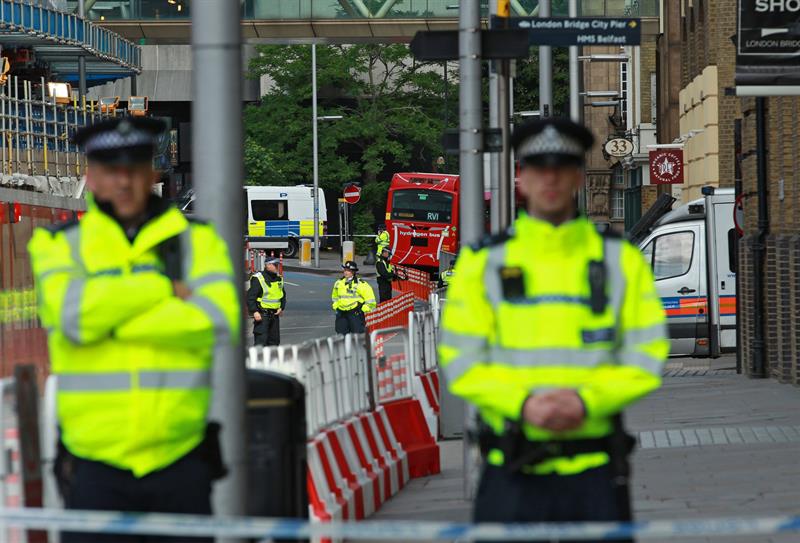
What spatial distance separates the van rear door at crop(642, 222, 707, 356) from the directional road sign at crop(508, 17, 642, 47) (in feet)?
45.7

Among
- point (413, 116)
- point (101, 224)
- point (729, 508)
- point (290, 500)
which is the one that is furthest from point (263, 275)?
point (413, 116)

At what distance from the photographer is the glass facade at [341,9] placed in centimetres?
3975

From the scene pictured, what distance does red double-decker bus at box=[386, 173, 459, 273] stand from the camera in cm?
5812

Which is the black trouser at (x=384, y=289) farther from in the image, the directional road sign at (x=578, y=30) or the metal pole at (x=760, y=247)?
the directional road sign at (x=578, y=30)

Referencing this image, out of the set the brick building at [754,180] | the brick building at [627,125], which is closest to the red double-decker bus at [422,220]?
the brick building at [627,125]

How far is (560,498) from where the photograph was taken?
16.1ft

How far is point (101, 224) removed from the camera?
516 cm

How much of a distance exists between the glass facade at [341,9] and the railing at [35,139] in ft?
11.3

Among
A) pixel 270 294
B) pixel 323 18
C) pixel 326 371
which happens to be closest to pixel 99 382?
pixel 326 371

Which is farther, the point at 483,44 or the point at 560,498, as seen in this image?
the point at 483,44

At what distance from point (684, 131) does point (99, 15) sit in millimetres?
15001

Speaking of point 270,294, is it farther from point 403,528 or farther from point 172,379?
point 403,528

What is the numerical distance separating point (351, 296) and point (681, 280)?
7.56m

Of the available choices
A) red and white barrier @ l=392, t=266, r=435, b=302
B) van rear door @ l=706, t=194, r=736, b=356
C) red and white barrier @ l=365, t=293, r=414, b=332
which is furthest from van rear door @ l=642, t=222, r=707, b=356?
red and white barrier @ l=392, t=266, r=435, b=302
